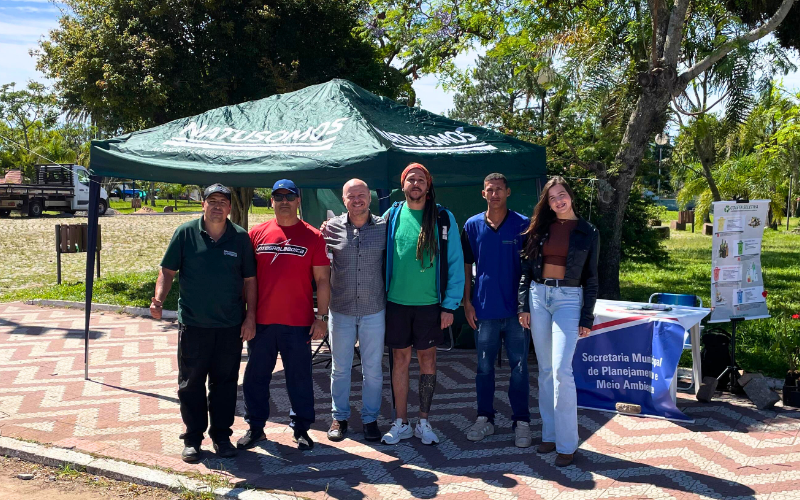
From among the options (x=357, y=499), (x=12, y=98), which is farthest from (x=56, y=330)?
(x=12, y=98)

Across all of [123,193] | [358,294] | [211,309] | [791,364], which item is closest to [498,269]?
[358,294]

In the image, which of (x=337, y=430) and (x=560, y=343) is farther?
(x=337, y=430)

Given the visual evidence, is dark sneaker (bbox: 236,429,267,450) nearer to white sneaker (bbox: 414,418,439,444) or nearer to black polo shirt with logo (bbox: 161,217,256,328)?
black polo shirt with logo (bbox: 161,217,256,328)

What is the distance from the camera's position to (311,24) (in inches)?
Answer: 536

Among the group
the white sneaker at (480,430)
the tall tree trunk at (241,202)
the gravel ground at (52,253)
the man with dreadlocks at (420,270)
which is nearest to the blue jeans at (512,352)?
the white sneaker at (480,430)

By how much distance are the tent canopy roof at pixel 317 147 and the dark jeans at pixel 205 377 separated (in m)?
1.59

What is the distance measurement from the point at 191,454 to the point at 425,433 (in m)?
1.59

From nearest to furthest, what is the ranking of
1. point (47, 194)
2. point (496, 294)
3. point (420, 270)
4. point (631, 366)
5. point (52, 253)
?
1. point (420, 270)
2. point (496, 294)
3. point (631, 366)
4. point (52, 253)
5. point (47, 194)

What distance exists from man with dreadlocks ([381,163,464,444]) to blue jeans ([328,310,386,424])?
11 centimetres

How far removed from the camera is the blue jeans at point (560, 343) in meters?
4.49

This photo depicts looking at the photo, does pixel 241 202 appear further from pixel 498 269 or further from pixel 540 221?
pixel 540 221

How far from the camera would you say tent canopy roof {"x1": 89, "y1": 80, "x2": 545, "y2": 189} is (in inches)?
220

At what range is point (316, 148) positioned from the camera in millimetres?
5902

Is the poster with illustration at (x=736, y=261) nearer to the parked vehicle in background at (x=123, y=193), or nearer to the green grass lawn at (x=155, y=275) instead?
the green grass lawn at (x=155, y=275)
